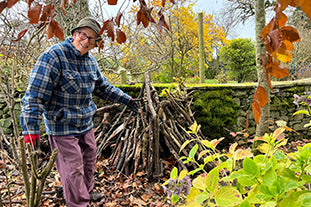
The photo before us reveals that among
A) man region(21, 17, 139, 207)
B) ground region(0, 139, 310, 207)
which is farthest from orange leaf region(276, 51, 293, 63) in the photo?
ground region(0, 139, 310, 207)

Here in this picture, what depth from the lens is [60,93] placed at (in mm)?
2111

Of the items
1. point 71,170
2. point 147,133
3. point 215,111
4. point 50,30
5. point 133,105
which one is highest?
point 50,30

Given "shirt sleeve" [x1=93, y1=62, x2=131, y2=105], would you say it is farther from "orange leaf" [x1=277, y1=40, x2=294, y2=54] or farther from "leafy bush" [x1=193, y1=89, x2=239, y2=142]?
"orange leaf" [x1=277, y1=40, x2=294, y2=54]

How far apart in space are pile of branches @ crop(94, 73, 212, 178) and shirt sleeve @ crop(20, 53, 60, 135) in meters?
1.32

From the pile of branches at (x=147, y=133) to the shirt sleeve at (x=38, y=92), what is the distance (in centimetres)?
132

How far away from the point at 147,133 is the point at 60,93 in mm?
1433

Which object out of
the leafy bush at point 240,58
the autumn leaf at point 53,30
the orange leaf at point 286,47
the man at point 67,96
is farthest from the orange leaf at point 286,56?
the leafy bush at point 240,58

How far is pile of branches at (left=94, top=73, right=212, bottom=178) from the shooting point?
2.93 metres

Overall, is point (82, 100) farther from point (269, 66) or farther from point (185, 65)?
point (185, 65)

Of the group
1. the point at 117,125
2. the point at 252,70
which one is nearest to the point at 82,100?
the point at 117,125

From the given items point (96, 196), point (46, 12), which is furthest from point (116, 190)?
point (46, 12)

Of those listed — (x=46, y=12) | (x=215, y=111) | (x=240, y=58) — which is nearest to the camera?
(x=46, y=12)

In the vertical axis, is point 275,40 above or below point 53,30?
below

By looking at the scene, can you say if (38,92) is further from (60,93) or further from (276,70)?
(276,70)
